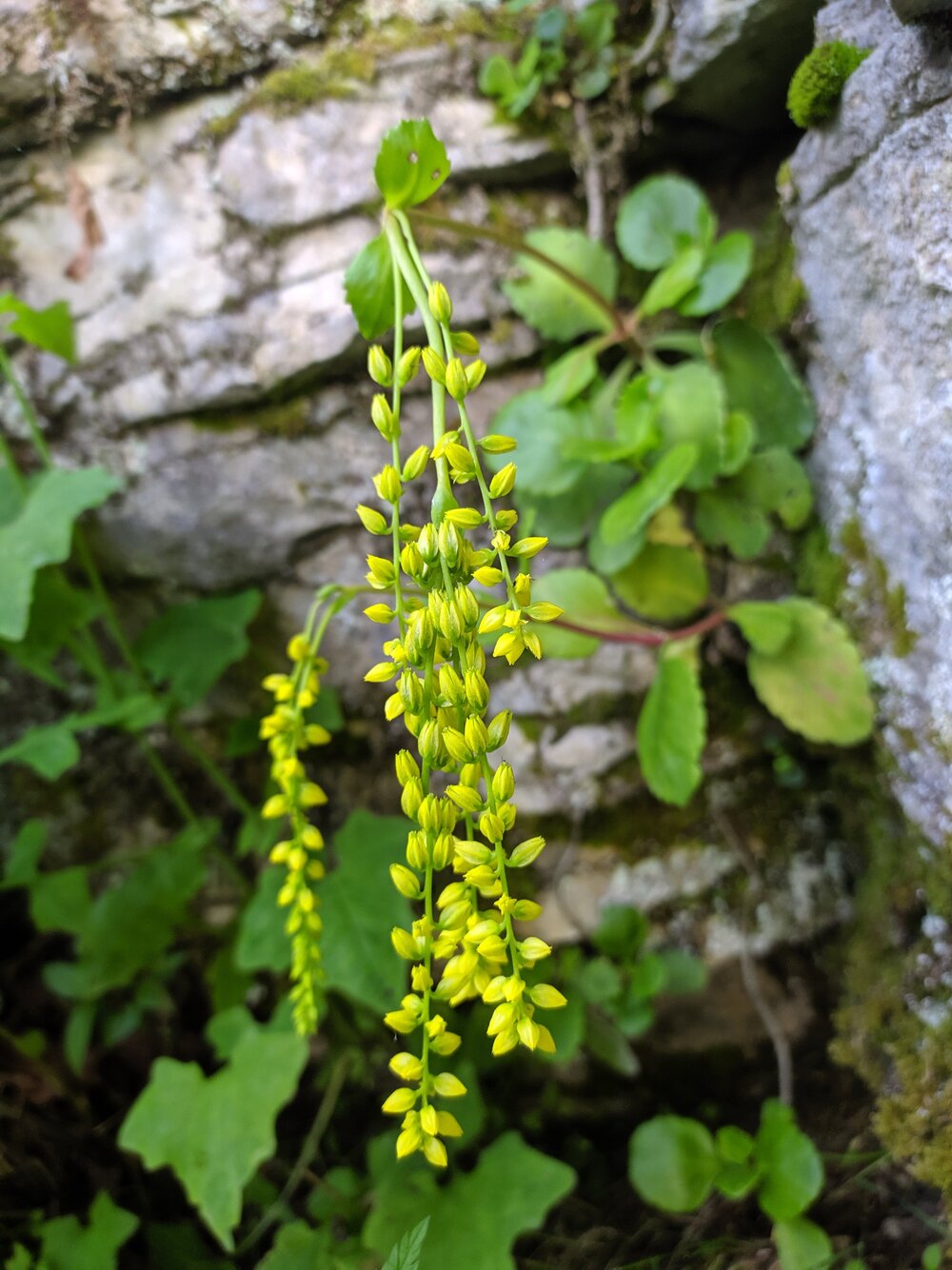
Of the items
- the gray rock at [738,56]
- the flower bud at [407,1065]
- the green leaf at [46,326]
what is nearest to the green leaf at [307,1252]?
the flower bud at [407,1065]

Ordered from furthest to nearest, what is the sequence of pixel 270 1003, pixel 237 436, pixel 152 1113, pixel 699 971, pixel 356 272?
pixel 270 1003 < pixel 237 436 < pixel 699 971 < pixel 152 1113 < pixel 356 272

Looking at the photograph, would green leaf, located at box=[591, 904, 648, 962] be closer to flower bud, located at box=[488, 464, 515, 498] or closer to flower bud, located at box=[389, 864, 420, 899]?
flower bud, located at box=[389, 864, 420, 899]

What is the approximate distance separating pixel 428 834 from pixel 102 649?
1125 millimetres

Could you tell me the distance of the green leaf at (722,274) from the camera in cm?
117

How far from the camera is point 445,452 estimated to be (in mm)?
631

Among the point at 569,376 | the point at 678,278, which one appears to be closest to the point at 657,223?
the point at 678,278

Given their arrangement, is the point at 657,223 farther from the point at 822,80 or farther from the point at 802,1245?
the point at 802,1245

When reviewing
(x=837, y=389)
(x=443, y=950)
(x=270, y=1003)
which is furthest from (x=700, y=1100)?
(x=837, y=389)

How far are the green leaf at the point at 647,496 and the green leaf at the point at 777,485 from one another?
13 cm

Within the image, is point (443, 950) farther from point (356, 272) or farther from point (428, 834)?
point (356, 272)

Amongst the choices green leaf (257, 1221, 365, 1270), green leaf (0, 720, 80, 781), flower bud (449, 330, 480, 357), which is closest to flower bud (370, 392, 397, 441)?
flower bud (449, 330, 480, 357)

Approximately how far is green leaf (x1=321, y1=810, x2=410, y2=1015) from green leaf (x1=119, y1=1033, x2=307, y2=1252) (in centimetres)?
11

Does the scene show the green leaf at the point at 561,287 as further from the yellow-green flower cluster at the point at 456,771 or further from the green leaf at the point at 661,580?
the yellow-green flower cluster at the point at 456,771

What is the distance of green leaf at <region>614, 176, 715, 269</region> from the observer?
1.24 meters
